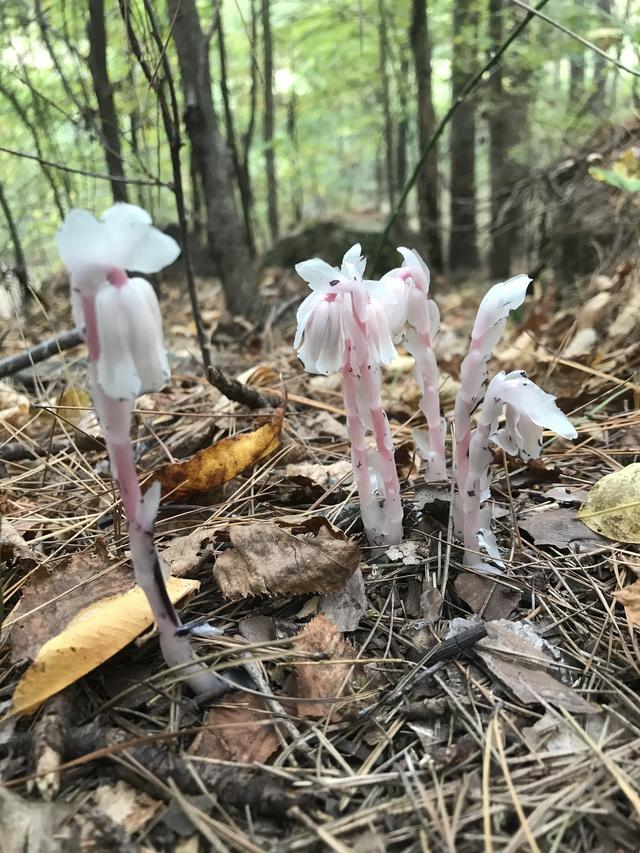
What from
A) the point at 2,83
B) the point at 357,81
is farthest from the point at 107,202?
the point at 2,83

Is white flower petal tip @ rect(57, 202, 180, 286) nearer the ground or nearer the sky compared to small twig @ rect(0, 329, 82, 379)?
nearer the sky

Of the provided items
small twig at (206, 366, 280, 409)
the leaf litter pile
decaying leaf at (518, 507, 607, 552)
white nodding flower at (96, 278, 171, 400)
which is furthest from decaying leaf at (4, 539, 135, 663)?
decaying leaf at (518, 507, 607, 552)

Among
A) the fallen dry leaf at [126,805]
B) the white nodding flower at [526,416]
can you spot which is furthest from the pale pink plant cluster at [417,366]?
the fallen dry leaf at [126,805]

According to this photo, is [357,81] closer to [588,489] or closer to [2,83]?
[2,83]

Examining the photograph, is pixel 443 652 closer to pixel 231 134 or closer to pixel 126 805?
pixel 126 805

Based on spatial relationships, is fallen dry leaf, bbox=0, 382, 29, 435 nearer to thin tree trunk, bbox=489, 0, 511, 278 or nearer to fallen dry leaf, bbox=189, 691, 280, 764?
fallen dry leaf, bbox=189, 691, 280, 764

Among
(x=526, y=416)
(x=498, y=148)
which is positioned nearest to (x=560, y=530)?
(x=526, y=416)
